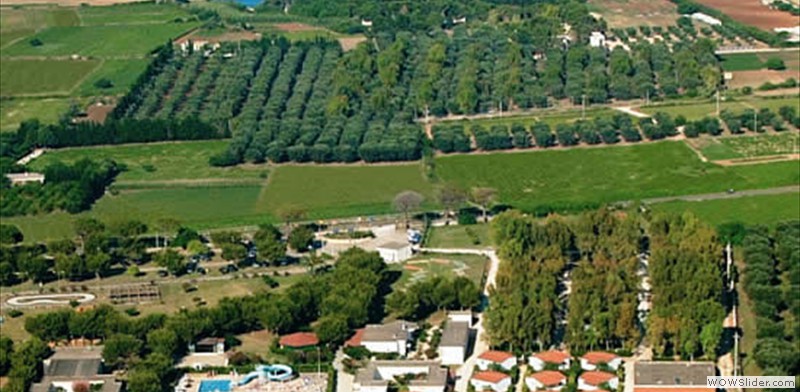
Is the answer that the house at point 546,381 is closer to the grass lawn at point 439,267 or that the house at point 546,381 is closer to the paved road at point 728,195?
the grass lawn at point 439,267

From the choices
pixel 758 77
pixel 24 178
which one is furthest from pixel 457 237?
pixel 758 77

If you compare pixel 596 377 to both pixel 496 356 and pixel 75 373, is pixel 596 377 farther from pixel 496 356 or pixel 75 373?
pixel 75 373

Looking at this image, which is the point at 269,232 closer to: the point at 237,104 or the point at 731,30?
the point at 237,104

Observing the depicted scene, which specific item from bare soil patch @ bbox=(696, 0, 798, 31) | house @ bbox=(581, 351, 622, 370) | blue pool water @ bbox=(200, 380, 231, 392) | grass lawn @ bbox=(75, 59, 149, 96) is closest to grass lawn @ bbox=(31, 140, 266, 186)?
grass lawn @ bbox=(75, 59, 149, 96)

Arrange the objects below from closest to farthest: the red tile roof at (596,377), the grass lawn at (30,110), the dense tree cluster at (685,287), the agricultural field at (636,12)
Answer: the red tile roof at (596,377), the dense tree cluster at (685,287), the grass lawn at (30,110), the agricultural field at (636,12)

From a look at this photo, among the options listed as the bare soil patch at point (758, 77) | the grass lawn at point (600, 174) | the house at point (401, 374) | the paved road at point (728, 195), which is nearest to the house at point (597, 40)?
the bare soil patch at point (758, 77)

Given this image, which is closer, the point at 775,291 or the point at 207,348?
the point at 207,348
